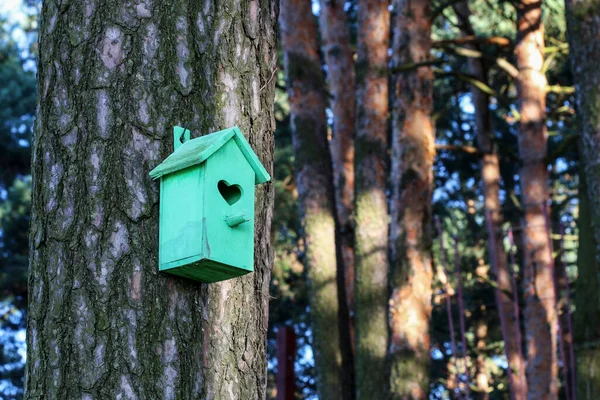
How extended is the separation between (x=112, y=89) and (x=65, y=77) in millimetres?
127

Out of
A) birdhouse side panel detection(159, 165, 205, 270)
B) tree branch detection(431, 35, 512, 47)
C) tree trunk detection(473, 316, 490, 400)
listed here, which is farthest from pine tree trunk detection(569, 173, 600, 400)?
tree trunk detection(473, 316, 490, 400)

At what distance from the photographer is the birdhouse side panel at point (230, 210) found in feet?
6.11

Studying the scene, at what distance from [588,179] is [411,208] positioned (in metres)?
1.94

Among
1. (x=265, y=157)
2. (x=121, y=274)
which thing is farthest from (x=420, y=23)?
(x=121, y=274)

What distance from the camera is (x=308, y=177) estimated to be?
751 centimetres

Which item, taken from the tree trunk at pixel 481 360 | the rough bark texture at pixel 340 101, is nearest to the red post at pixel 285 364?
the rough bark texture at pixel 340 101

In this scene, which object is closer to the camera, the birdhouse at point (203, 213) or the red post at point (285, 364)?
the birdhouse at point (203, 213)

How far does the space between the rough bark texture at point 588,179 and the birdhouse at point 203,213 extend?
365 cm

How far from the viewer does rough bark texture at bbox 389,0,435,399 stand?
21.2 ft

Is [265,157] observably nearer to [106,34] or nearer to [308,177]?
[106,34]

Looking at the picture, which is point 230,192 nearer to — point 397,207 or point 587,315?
point 587,315

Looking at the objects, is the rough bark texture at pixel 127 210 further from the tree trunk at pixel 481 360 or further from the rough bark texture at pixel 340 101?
the tree trunk at pixel 481 360

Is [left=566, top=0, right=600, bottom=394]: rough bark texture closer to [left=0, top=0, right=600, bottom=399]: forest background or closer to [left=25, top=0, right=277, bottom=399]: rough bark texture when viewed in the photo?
[left=0, top=0, right=600, bottom=399]: forest background

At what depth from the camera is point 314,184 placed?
24.4ft
